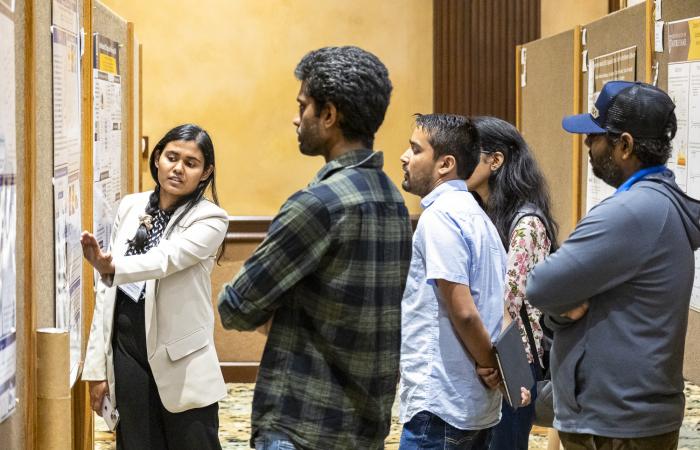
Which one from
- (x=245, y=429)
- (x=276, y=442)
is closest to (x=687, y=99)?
(x=276, y=442)

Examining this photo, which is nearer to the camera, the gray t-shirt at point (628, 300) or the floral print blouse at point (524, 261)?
the gray t-shirt at point (628, 300)

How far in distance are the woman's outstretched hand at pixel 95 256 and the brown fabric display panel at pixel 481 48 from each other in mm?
4203

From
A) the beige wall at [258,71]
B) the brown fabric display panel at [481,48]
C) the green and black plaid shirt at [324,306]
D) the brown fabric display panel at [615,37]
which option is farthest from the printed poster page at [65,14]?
the brown fabric display panel at [481,48]

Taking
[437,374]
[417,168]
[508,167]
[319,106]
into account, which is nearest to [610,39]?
[508,167]

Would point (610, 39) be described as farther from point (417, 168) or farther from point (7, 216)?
point (7, 216)

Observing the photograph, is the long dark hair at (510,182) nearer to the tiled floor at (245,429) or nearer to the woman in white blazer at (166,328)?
the woman in white blazer at (166,328)

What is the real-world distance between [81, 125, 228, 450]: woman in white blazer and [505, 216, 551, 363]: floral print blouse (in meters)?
0.93

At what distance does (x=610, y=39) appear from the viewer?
4.68m

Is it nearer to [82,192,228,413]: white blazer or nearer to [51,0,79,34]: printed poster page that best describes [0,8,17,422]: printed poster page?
[51,0,79,34]: printed poster page

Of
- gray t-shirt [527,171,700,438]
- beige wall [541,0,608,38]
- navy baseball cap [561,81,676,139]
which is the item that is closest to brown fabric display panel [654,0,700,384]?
navy baseball cap [561,81,676,139]

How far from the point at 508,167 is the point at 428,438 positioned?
43.7 inches

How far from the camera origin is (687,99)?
3.84 m

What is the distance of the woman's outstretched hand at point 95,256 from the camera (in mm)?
2734

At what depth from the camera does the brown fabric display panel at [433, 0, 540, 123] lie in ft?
22.4
